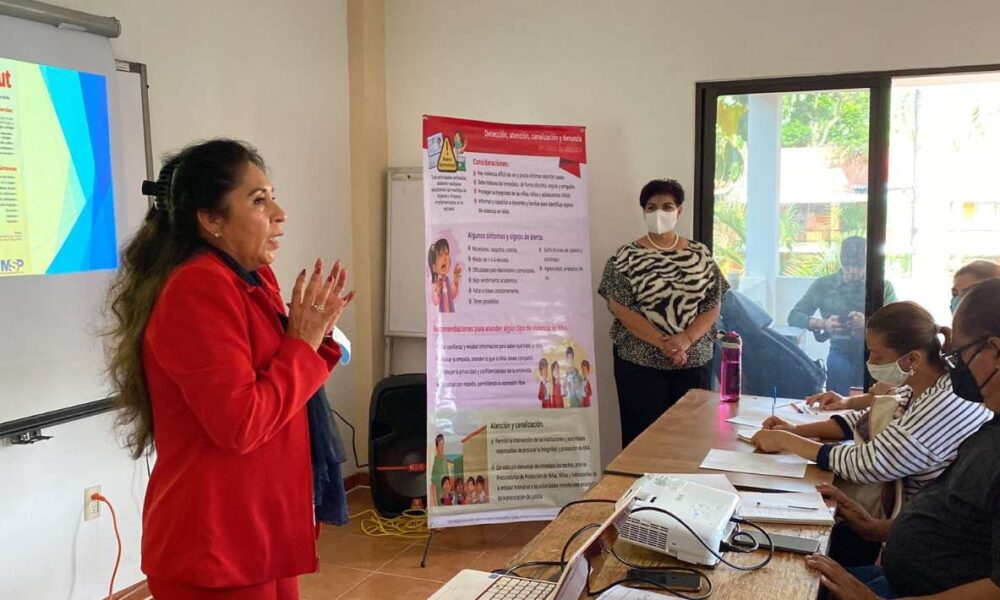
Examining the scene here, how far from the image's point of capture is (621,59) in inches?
159

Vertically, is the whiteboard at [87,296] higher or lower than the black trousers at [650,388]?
higher

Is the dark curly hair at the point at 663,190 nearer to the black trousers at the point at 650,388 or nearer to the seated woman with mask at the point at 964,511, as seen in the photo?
the black trousers at the point at 650,388

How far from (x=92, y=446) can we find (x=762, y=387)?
9.79 ft

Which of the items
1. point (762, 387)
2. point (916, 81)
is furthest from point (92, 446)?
point (916, 81)

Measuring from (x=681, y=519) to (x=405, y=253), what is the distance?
301 centimetres

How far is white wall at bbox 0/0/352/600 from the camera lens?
2705 millimetres

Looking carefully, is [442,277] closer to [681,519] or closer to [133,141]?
[133,141]

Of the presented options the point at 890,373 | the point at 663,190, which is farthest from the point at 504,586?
the point at 663,190

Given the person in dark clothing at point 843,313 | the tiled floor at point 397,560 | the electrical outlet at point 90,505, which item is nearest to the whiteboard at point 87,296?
the electrical outlet at point 90,505

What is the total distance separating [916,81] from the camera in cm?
372

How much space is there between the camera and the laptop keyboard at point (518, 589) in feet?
4.41

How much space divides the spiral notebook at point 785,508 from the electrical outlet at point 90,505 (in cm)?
227

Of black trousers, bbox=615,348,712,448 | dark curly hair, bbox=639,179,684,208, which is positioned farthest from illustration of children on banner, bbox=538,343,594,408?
dark curly hair, bbox=639,179,684,208

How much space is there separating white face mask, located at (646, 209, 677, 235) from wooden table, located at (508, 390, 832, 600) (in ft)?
4.04
